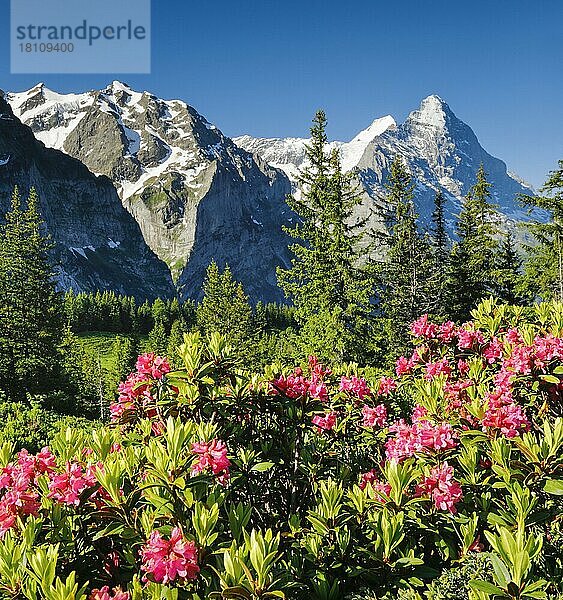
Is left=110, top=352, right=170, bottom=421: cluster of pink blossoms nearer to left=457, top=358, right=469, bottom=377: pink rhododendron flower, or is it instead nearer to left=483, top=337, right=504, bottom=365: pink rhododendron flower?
left=457, top=358, right=469, bottom=377: pink rhododendron flower

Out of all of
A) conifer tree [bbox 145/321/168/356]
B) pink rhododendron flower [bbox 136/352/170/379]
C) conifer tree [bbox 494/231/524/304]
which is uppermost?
conifer tree [bbox 494/231/524/304]

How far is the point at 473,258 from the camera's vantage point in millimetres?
23953

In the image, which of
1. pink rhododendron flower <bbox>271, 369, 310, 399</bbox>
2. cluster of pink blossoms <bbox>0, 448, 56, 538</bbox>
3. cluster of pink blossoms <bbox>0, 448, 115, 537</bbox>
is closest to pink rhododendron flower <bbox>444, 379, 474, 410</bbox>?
pink rhododendron flower <bbox>271, 369, 310, 399</bbox>

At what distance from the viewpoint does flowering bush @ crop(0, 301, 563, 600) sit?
1.76 meters

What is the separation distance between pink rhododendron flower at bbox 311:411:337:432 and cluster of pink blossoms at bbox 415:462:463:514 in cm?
91

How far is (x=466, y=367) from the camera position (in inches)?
158

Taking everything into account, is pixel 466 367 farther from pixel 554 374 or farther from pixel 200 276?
pixel 200 276

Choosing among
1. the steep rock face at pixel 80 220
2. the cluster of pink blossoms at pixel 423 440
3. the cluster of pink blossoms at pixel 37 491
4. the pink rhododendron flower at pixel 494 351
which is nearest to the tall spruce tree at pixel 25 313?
the cluster of pink blossoms at pixel 37 491

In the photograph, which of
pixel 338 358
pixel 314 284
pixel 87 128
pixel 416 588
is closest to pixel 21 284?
pixel 314 284

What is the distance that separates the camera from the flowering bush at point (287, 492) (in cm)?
176

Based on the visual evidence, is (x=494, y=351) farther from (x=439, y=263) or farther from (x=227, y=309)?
(x=227, y=309)

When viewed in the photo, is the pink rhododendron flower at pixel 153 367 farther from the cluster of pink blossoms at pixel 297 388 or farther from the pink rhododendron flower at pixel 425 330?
the pink rhododendron flower at pixel 425 330

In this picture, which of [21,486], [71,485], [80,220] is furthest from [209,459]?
[80,220]

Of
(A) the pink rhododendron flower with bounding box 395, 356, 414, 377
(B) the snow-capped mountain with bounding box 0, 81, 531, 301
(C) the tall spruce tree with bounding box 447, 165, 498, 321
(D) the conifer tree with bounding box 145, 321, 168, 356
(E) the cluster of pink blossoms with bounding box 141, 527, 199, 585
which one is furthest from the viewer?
(B) the snow-capped mountain with bounding box 0, 81, 531, 301
